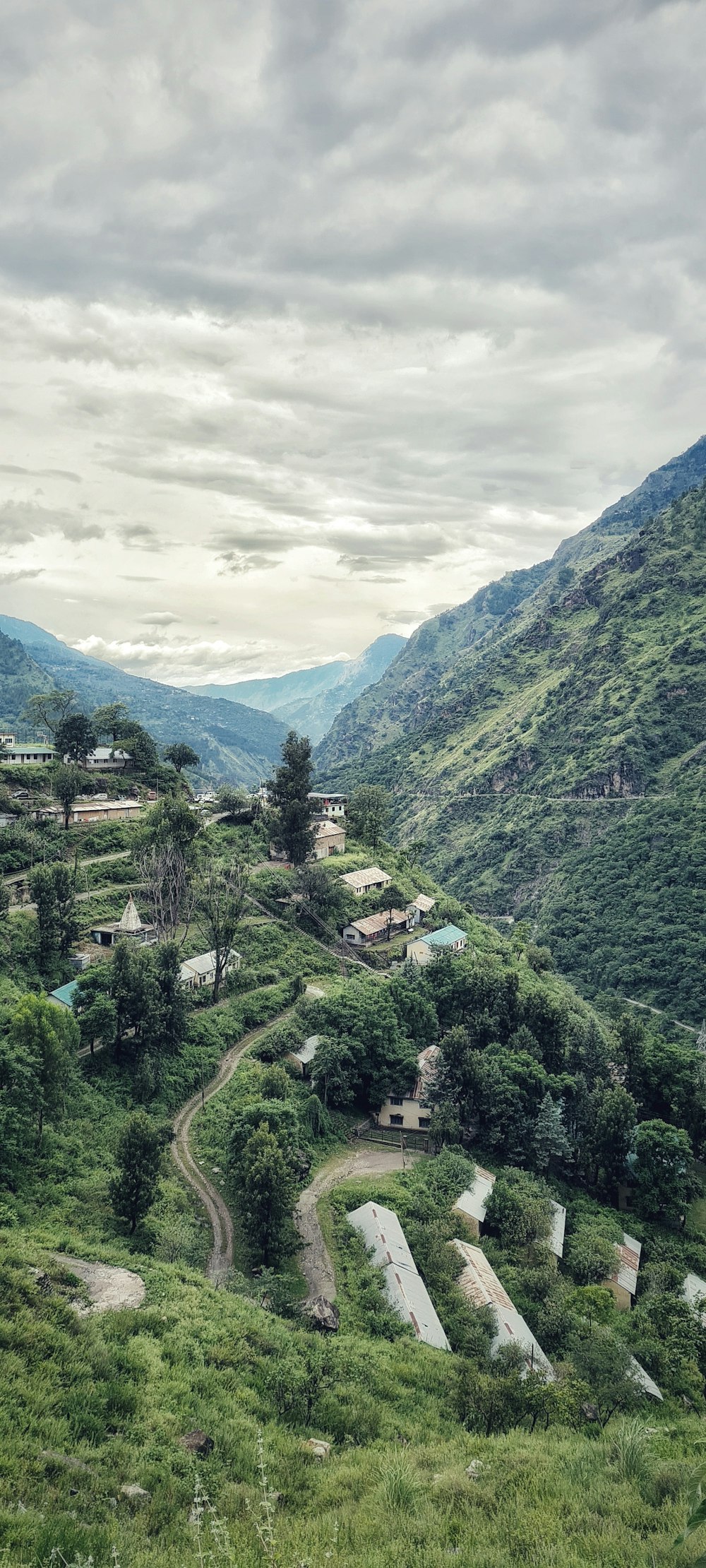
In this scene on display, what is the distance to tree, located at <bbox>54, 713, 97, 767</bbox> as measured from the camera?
82312mm

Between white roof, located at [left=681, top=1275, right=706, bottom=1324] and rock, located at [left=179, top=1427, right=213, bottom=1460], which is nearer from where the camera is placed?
rock, located at [left=179, top=1427, right=213, bottom=1460]

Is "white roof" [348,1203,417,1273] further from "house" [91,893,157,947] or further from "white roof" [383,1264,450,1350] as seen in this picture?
"house" [91,893,157,947]

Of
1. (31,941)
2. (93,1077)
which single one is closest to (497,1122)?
(93,1077)

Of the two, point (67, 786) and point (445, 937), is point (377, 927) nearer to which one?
point (445, 937)

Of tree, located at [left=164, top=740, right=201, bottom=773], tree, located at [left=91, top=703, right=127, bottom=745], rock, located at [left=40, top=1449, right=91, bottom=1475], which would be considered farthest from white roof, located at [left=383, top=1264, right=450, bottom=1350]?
tree, located at [left=91, top=703, right=127, bottom=745]

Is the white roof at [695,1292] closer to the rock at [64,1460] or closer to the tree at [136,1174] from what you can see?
the tree at [136,1174]

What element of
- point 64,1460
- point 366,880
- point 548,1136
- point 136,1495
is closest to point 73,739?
point 366,880

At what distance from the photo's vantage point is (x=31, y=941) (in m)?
48.5

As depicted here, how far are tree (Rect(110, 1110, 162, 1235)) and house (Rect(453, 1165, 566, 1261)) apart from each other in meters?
15.7

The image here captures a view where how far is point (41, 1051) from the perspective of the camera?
32344mm

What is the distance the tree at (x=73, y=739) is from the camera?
82.3m

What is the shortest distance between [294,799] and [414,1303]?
48199 mm

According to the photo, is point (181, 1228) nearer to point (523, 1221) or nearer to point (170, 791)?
point (523, 1221)

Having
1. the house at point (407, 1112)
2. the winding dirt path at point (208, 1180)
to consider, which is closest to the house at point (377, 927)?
the winding dirt path at point (208, 1180)
